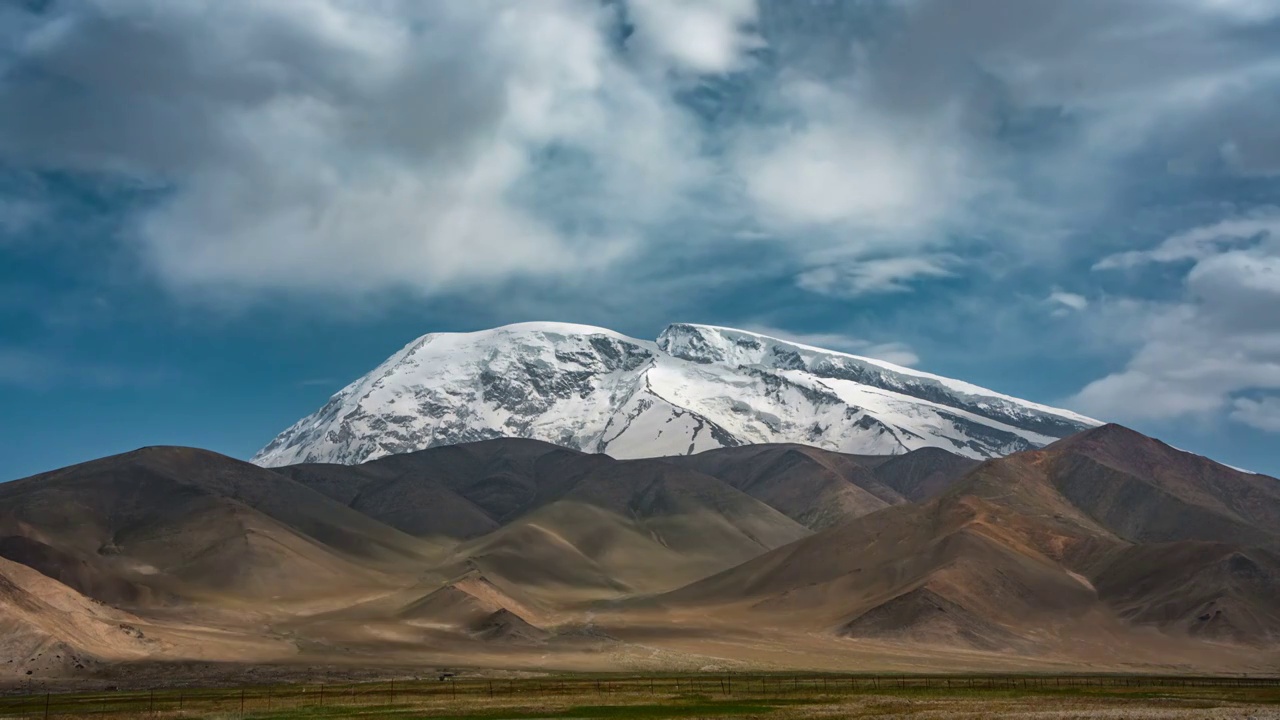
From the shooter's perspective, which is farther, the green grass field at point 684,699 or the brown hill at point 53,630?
the brown hill at point 53,630

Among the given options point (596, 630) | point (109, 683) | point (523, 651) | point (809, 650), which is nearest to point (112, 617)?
point (109, 683)

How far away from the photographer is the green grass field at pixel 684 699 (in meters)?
79.9

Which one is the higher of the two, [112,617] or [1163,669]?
[112,617]

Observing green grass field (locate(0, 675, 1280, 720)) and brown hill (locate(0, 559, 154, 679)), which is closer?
green grass field (locate(0, 675, 1280, 720))

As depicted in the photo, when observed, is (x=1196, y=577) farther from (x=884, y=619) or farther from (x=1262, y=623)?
(x=884, y=619)

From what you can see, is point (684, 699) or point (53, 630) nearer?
point (684, 699)

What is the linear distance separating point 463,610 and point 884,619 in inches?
2646

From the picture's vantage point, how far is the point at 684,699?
305ft

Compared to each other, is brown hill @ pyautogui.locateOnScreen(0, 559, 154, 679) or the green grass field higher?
brown hill @ pyautogui.locateOnScreen(0, 559, 154, 679)

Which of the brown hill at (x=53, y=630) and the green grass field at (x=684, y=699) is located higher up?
the brown hill at (x=53, y=630)

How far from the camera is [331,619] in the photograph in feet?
653

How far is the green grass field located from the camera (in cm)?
7988

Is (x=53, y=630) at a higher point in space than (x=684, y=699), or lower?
higher

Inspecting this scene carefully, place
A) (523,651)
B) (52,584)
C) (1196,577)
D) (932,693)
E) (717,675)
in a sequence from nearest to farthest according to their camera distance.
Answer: (932,693)
(717,675)
(52,584)
(523,651)
(1196,577)
